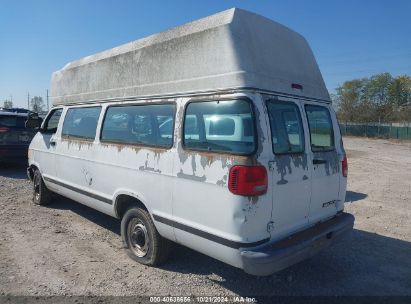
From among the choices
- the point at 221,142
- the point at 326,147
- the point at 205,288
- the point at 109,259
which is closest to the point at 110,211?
the point at 109,259

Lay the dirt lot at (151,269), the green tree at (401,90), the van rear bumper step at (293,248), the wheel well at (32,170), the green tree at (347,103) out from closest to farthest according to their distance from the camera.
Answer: the van rear bumper step at (293,248)
the dirt lot at (151,269)
the wheel well at (32,170)
the green tree at (347,103)
the green tree at (401,90)

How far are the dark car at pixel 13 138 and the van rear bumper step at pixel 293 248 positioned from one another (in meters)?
8.92

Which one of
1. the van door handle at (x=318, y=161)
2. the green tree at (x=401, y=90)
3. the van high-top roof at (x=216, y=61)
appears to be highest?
the green tree at (x=401, y=90)

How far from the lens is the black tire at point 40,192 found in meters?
6.71

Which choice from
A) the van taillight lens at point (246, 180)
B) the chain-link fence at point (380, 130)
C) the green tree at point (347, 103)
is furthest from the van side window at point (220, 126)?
the green tree at point (347, 103)

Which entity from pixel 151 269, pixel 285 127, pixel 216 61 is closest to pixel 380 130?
pixel 285 127

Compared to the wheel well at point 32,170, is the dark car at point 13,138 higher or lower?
higher

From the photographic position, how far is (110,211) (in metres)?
4.77

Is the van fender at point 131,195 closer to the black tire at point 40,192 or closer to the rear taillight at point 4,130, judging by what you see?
the black tire at point 40,192

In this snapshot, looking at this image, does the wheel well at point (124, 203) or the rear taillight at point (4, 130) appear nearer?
the wheel well at point (124, 203)

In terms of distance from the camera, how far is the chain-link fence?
125 ft

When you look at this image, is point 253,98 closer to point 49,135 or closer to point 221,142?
point 221,142

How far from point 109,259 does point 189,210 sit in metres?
1.64

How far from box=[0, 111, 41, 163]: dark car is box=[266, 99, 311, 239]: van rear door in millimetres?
8582
